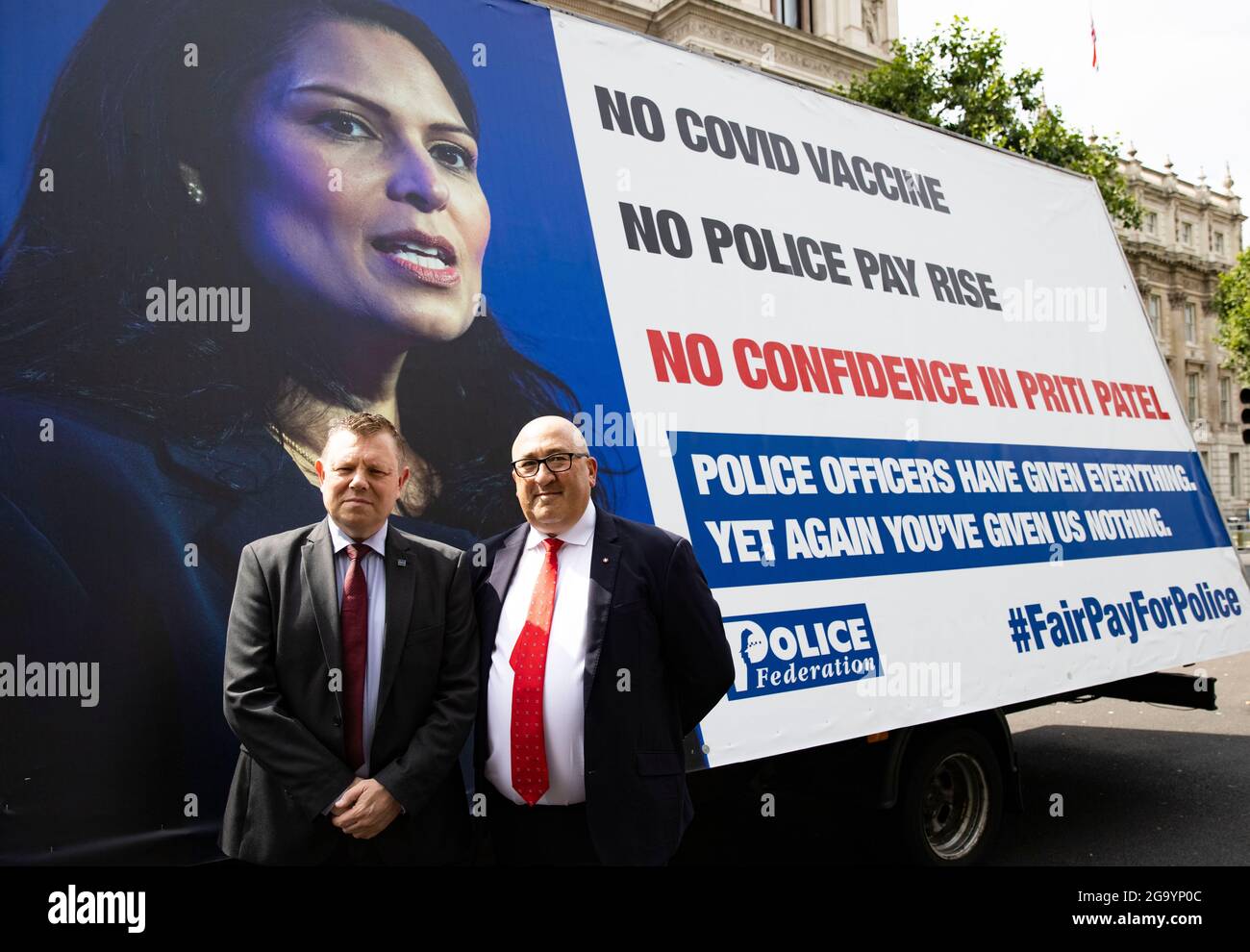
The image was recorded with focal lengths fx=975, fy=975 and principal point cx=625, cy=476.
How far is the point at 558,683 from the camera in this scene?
2.69 metres

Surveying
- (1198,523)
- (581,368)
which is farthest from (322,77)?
(1198,523)

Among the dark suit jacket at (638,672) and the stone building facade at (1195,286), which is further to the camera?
the stone building facade at (1195,286)

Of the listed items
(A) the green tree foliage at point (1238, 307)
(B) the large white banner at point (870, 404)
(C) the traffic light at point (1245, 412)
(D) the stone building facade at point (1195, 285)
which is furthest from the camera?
(D) the stone building facade at point (1195, 285)

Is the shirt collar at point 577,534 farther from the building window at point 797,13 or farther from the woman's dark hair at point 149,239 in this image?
the building window at point 797,13

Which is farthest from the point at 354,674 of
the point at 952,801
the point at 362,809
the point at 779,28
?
the point at 779,28

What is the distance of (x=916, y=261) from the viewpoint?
487cm

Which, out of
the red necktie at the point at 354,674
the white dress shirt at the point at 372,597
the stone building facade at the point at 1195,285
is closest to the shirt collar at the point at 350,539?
the white dress shirt at the point at 372,597

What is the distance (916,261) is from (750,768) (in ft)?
8.63

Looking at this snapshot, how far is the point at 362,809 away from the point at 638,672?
797 millimetres

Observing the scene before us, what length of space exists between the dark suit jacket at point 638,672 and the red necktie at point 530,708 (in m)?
0.11

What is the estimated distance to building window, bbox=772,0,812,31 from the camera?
30.9 meters

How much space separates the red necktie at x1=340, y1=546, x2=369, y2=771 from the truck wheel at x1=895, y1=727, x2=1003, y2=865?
9.06 feet

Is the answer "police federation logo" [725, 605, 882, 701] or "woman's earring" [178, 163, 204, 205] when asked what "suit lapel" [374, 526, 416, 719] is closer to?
"woman's earring" [178, 163, 204, 205]

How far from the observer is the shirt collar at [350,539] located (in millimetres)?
2646
